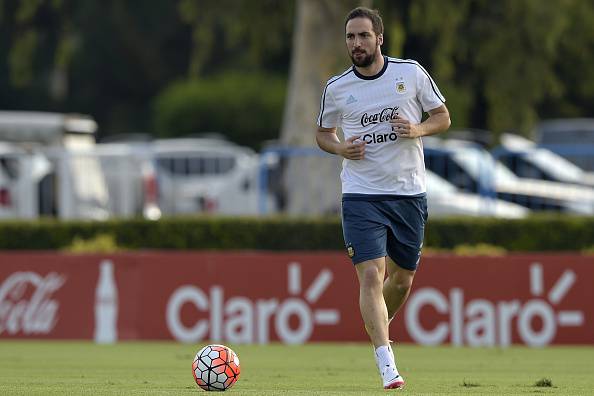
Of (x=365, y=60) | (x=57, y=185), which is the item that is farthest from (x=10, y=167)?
(x=365, y=60)

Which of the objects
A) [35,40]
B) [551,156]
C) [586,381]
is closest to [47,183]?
[35,40]

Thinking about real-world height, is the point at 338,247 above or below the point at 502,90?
below

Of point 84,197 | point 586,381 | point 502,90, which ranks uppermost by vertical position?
point 502,90

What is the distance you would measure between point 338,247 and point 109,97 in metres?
35.1

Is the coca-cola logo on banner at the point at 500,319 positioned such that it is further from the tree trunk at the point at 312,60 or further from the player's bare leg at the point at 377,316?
the player's bare leg at the point at 377,316

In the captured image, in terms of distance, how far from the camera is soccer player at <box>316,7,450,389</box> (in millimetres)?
10078

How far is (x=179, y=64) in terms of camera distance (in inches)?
2050

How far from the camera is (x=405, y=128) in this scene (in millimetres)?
10125

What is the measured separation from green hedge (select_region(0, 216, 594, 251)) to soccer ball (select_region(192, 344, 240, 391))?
1042 cm

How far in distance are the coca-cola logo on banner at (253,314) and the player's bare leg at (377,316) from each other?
7514mm

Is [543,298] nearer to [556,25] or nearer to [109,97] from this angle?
[556,25]

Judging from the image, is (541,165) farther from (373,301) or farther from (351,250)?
(373,301)

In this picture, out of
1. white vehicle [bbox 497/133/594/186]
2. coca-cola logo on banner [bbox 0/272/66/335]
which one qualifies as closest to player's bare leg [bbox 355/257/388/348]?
coca-cola logo on banner [bbox 0/272/66/335]

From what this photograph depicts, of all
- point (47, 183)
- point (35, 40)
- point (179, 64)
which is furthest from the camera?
point (179, 64)
